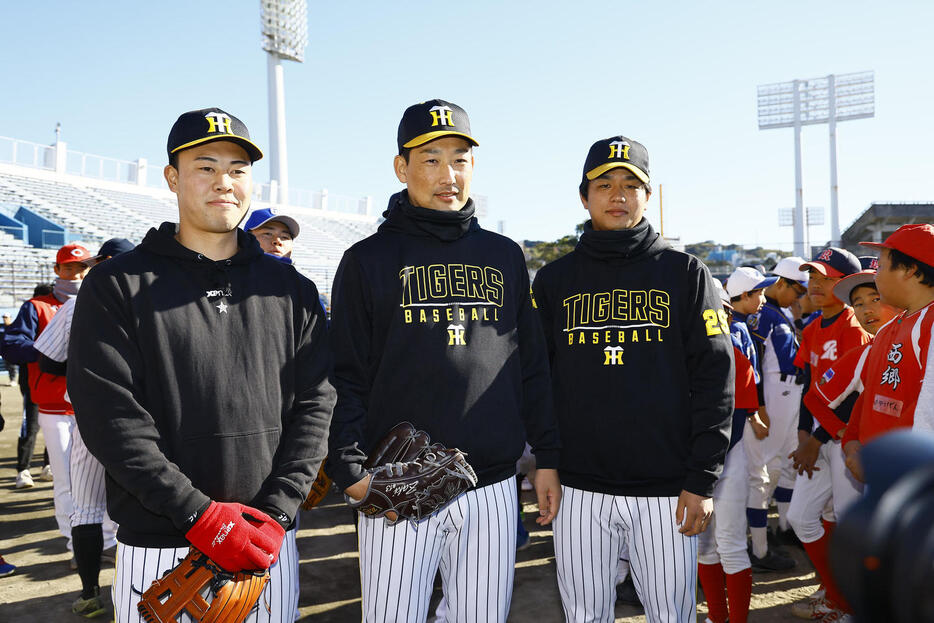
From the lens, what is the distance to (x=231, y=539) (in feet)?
6.13

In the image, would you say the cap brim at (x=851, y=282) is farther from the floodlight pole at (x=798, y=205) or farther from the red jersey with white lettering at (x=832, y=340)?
the floodlight pole at (x=798, y=205)

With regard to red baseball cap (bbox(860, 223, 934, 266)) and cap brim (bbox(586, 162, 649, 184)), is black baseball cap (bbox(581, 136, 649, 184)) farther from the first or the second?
red baseball cap (bbox(860, 223, 934, 266))

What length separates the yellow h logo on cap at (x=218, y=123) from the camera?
213 cm

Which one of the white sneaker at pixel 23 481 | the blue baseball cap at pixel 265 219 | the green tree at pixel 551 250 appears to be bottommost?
the white sneaker at pixel 23 481

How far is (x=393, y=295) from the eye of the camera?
2369 millimetres

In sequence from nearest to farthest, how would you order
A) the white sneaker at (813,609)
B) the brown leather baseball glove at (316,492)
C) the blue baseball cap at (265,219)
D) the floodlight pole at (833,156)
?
the brown leather baseball glove at (316,492), the white sneaker at (813,609), the blue baseball cap at (265,219), the floodlight pole at (833,156)

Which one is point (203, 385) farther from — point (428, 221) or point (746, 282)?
point (746, 282)

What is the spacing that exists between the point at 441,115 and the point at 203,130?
88 centimetres

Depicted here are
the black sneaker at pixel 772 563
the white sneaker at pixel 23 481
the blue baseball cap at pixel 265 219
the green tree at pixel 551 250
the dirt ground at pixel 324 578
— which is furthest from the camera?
the green tree at pixel 551 250

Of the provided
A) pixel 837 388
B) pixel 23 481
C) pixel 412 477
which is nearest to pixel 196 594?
pixel 412 477

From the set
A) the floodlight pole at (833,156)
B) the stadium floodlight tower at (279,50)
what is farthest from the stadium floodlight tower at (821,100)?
the stadium floodlight tower at (279,50)

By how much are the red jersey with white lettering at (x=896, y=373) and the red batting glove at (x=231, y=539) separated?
8.33 feet

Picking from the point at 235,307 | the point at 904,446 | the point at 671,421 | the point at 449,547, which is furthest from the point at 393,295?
the point at 904,446

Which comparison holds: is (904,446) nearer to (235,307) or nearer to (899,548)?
(899,548)
